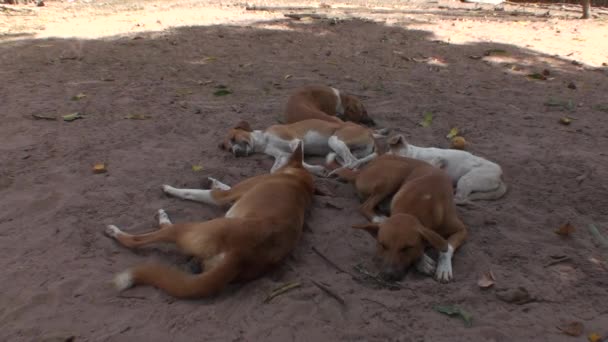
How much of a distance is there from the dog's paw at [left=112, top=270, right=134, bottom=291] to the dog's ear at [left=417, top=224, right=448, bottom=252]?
70.8 inches

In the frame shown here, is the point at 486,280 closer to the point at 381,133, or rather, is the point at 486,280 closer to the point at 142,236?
the point at 142,236

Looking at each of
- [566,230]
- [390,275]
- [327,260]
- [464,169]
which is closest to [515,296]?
[390,275]

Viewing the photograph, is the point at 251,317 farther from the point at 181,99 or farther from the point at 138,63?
the point at 138,63

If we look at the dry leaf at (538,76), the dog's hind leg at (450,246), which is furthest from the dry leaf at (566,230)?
the dry leaf at (538,76)

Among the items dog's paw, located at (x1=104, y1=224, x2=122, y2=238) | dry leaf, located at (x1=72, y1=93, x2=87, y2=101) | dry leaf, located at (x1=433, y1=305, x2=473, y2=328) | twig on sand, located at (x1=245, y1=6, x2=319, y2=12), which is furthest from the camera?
twig on sand, located at (x1=245, y1=6, x2=319, y2=12)

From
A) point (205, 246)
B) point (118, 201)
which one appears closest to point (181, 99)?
point (118, 201)

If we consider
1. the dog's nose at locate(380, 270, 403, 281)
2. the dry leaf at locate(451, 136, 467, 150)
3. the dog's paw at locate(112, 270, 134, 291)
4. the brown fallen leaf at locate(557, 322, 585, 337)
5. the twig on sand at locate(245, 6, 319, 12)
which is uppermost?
the twig on sand at locate(245, 6, 319, 12)

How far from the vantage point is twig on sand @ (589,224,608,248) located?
13.6ft

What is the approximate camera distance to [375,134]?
627 centimetres

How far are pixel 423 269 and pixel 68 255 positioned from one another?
2272 millimetres

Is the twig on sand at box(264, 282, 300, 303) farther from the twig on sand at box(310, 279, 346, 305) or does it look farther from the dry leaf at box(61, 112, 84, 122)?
the dry leaf at box(61, 112, 84, 122)

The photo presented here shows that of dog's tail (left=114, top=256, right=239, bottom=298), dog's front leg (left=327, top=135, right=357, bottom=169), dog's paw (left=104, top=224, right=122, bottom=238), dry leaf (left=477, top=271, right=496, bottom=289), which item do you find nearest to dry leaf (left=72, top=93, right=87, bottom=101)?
dog's front leg (left=327, top=135, right=357, bottom=169)

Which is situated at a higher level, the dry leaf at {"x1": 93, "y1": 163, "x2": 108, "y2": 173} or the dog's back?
the dog's back

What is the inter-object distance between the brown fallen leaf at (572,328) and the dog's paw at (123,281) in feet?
7.82
